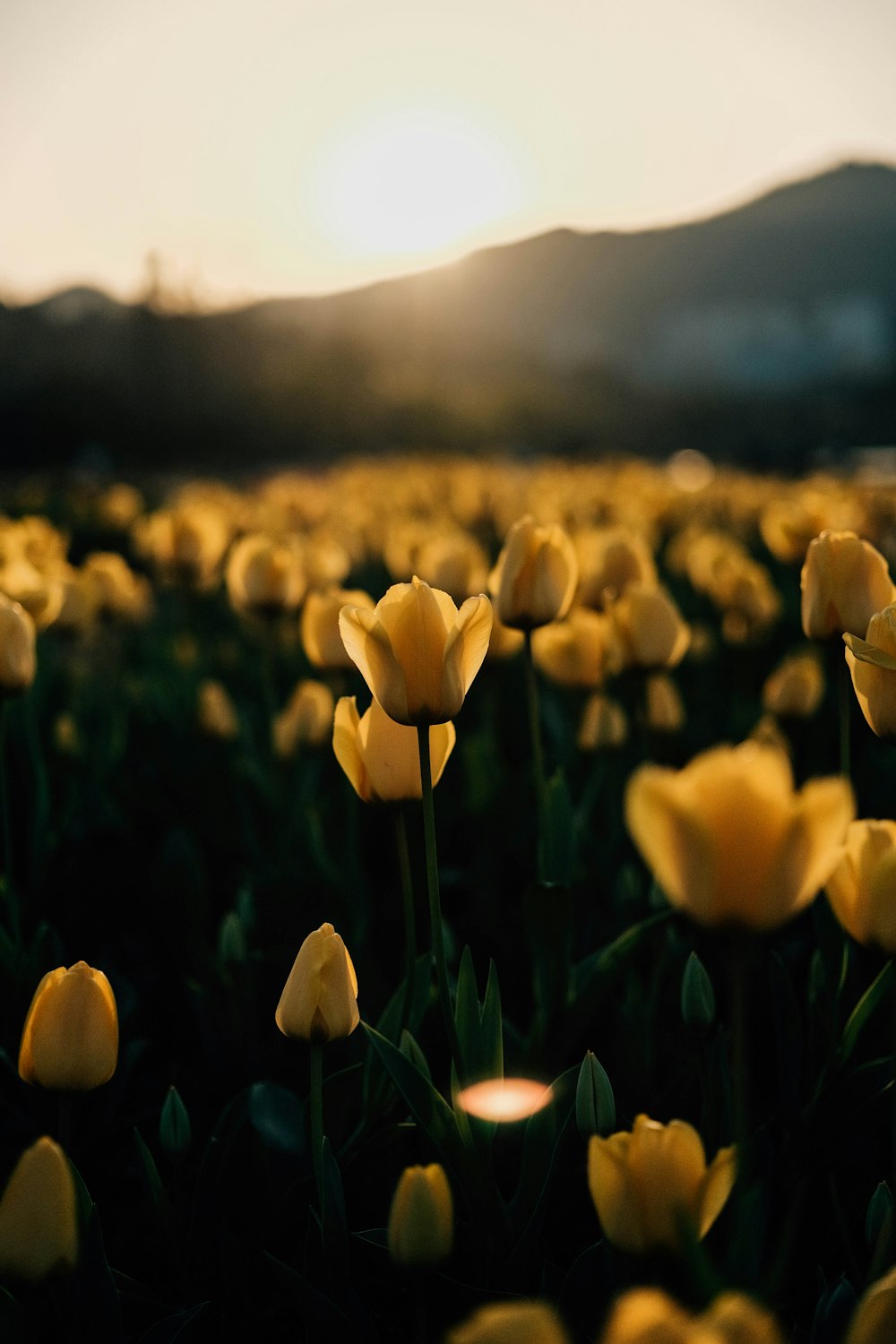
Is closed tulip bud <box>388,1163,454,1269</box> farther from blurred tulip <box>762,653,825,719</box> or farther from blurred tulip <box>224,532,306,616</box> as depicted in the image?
blurred tulip <box>224,532,306,616</box>

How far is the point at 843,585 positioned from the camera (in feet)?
4.78

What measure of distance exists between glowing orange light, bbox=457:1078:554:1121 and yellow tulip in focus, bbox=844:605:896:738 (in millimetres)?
525

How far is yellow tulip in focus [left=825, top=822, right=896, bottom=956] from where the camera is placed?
95cm

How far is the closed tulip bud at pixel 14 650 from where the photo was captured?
63.9 inches

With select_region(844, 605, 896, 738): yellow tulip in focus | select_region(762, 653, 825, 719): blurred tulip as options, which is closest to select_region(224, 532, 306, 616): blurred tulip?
select_region(762, 653, 825, 719): blurred tulip

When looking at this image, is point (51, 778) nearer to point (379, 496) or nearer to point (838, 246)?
point (379, 496)

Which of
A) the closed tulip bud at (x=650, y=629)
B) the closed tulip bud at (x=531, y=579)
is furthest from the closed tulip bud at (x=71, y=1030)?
the closed tulip bud at (x=650, y=629)

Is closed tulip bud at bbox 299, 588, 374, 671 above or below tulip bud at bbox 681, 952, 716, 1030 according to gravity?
above

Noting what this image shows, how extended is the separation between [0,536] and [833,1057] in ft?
8.30

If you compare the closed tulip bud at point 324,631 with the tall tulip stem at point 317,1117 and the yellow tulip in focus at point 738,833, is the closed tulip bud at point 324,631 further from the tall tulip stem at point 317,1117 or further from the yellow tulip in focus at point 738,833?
the yellow tulip in focus at point 738,833

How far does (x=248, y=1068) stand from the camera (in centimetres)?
168

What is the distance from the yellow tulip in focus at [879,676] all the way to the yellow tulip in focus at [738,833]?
437mm

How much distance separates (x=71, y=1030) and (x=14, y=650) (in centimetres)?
73

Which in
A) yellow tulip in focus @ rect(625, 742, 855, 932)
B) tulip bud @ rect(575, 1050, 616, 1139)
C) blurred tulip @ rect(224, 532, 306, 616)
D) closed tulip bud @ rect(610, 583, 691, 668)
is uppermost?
blurred tulip @ rect(224, 532, 306, 616)
